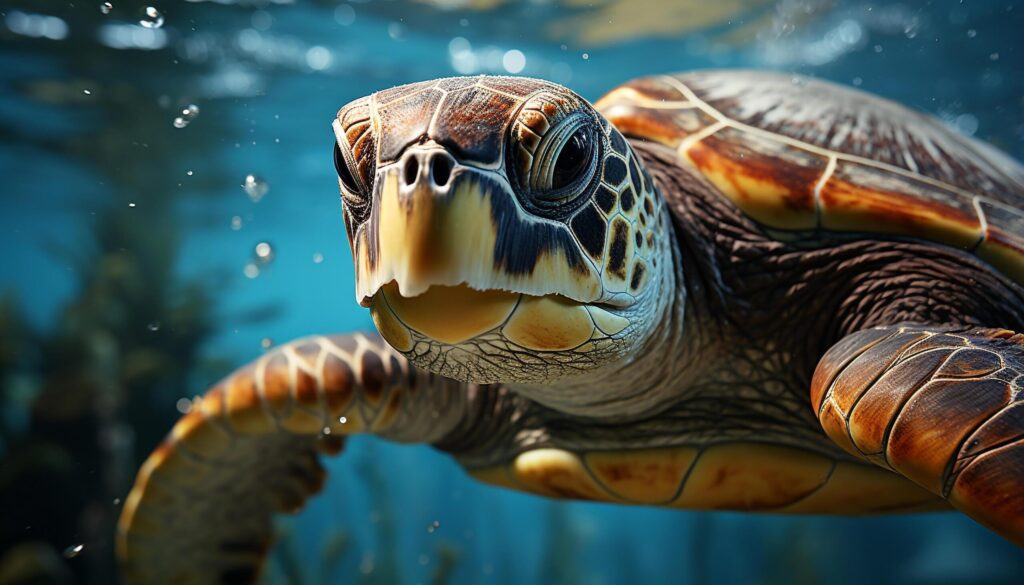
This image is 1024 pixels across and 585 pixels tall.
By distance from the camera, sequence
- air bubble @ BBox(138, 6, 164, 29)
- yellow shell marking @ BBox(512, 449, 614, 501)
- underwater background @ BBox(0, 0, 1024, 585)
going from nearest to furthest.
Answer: yellow shell marking @ BBox(512, 449, 614, 501), underwater background @ BBox(0, 0, 1024, 585), air bubble @ BBox(138, 6, 164, 29)

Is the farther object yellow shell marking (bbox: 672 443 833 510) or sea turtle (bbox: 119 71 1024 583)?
yellow shell marking (bbox: 672 443 833 510)

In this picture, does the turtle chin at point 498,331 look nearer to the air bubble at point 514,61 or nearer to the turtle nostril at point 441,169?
the turtle nostril at point 441,169

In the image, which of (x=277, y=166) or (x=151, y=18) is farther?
(x=277, y=166)

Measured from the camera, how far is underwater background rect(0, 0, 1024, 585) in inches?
176

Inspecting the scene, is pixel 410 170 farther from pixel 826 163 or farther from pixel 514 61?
pixel 514 61

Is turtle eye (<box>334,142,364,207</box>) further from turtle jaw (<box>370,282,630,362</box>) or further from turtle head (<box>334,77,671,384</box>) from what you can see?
turtle jaw (<box>370,282,630,362</box>)

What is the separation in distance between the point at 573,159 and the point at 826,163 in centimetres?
93

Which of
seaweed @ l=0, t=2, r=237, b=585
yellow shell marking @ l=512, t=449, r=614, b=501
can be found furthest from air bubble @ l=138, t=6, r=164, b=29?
yellow shell marking @ l=512, t=449, r=614, b=501

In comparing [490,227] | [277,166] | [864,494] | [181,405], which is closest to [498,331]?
[490,227]

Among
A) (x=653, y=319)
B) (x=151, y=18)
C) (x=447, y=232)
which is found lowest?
(x=653, y=319)

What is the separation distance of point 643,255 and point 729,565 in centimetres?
1059

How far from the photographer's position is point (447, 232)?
918 mm

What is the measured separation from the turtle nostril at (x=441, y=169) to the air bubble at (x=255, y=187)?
10.3 meters

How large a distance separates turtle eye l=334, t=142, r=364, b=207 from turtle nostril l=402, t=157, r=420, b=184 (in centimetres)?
18
